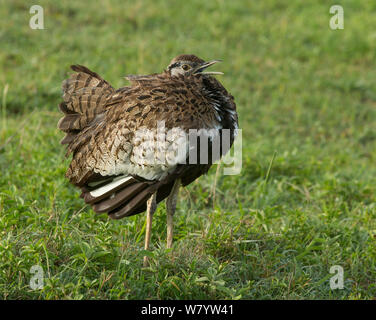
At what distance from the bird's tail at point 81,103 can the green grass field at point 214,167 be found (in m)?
0.70

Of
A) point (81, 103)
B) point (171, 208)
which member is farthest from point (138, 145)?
point (81, 103)

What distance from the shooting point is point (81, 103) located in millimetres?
4336

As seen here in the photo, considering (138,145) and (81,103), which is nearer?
(138,145)

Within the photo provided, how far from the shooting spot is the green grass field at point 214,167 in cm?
386

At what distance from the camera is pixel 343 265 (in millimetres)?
4484

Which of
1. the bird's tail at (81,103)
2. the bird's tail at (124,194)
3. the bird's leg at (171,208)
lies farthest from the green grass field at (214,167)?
the bird's tail at (81,103)

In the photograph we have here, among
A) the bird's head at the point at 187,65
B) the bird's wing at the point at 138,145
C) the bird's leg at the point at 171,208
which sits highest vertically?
the bird's head at the point at 187,65

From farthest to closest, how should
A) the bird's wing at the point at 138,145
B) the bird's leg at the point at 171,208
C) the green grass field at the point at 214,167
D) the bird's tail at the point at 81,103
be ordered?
1. the bird's tail at the point at 81,103
2. the bird's leg at the point at 171,208
3. the green grass field at the point at 214,167
4. the bird's wing at the point at 138,145

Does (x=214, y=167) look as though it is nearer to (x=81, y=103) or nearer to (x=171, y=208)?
(x=171, y=208)

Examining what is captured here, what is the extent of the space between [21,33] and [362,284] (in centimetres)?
621

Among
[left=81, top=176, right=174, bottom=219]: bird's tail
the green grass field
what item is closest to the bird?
[left=81, top=176, right=174, bottom=219]: bird's tail

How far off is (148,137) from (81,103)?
843mm

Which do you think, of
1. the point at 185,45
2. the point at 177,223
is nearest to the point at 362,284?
the point at 177,223

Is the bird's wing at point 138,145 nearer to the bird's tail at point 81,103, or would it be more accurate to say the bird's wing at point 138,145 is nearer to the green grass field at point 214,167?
the bird's tail at point 81,103
